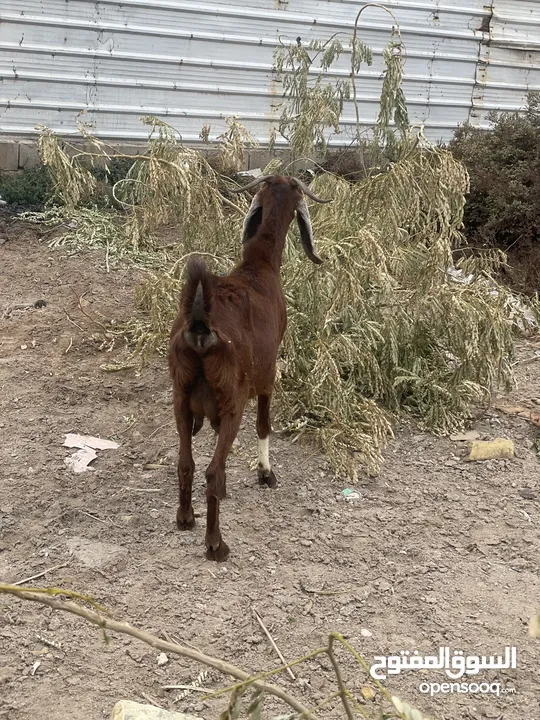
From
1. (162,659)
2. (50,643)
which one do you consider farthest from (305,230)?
(50,643)

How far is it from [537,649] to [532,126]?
23.6 feet

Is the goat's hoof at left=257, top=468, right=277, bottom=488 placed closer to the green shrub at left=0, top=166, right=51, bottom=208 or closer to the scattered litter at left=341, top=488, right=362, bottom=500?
the scattered litter at left=341, top=488, right=362, bottom=500

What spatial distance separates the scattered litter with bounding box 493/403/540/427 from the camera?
569cm

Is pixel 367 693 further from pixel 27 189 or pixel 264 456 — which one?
pixel 27 189

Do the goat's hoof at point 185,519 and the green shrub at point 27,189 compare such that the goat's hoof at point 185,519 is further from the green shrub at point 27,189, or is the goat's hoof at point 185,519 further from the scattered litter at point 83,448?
the green shrub at point 27,189

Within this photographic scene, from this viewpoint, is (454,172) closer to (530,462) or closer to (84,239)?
(530,462)

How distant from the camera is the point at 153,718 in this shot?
2564mm

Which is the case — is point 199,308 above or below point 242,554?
above

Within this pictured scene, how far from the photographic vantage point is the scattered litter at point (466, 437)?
17.8ft

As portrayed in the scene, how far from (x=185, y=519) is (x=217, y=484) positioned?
42 cm

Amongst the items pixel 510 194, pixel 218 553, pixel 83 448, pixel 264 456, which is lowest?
pixel 218 553

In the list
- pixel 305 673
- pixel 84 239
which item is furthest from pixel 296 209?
pixel 84 239

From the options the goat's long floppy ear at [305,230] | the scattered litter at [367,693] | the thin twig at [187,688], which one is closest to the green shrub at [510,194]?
the goat's long floppy ear at [305,230]

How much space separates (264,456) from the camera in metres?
4.66
